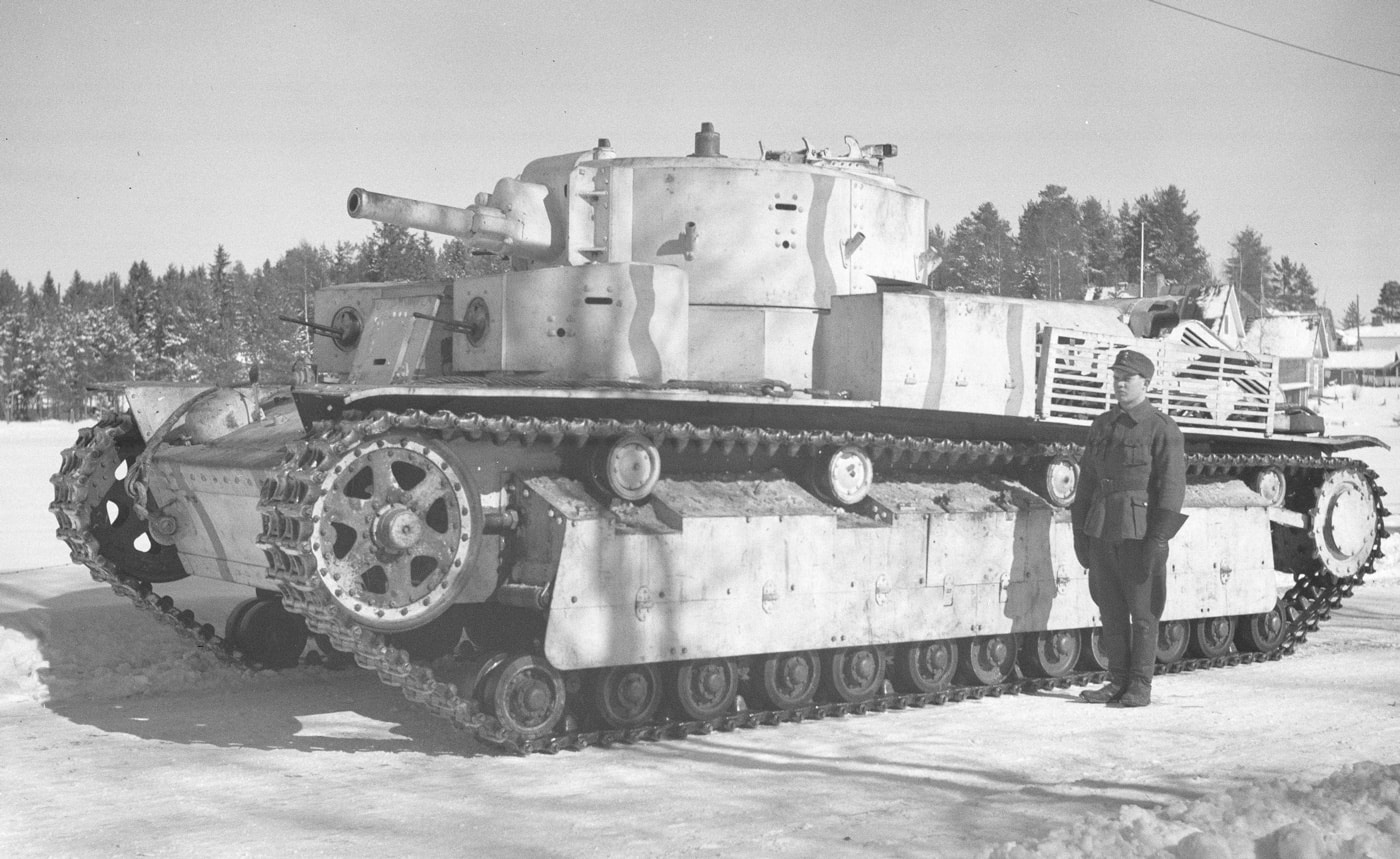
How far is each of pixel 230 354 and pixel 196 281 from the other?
2293 inches

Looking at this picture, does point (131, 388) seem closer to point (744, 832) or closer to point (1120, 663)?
point (744, 832)

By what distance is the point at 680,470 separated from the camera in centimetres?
967

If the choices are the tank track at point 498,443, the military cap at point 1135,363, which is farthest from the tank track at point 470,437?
the military cap at point 1135,363

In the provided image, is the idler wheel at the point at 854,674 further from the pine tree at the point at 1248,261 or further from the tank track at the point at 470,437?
the pine tree at the point at 1248,261

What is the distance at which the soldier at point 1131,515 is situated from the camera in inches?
397

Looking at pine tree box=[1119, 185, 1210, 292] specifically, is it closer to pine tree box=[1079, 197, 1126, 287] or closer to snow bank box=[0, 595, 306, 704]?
pine tree box=[1079, 197, 1126, 287]

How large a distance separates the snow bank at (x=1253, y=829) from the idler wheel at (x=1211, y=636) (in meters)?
6.02

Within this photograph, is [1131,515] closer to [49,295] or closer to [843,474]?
[843,474]

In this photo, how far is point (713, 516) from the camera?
Answer: 921 cm

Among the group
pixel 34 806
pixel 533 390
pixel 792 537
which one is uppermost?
pixel 533 390

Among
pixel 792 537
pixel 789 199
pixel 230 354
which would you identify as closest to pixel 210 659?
pixel 792 537

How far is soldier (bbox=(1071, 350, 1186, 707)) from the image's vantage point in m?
10.1

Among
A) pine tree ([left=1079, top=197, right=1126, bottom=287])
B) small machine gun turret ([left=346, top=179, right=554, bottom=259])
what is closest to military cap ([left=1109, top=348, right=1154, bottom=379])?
small machine gun turret ([left=346, top=179, right=554, bottom=259])

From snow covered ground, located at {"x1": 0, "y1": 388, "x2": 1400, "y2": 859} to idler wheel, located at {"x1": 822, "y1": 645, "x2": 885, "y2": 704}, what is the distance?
387 millimetres
